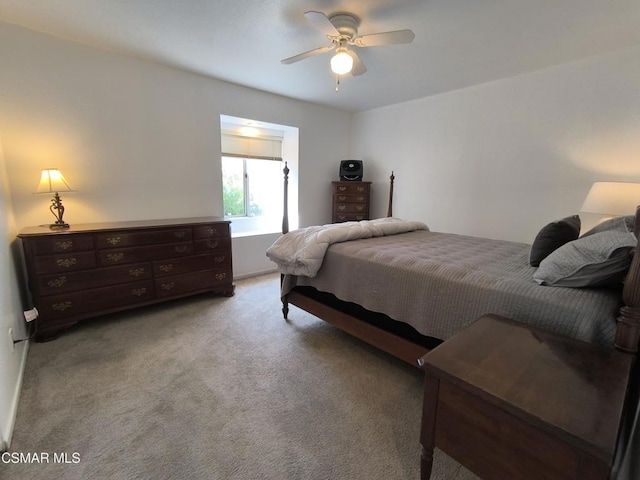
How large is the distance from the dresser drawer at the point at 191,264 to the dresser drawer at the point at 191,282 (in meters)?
0.05

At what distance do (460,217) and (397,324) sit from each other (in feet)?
8.11

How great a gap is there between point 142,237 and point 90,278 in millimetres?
512

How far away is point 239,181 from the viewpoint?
4.26 metres

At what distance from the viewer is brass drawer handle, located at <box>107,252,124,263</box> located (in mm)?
2553

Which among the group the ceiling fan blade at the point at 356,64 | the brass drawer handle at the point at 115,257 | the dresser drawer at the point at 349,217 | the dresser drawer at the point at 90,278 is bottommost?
the dresser drawer at the point at 90,278

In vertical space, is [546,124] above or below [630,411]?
above

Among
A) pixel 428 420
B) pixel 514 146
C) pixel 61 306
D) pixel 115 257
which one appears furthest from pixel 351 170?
pixel 428 420

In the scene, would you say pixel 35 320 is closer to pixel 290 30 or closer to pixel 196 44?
pixel 196 44

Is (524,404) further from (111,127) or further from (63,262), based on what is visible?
(111,127)

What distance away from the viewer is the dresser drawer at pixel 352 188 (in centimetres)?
446

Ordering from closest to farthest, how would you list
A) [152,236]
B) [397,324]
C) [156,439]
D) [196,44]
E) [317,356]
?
[156,439]
[397,324]
[317,356]
[196,44]
[152,236]

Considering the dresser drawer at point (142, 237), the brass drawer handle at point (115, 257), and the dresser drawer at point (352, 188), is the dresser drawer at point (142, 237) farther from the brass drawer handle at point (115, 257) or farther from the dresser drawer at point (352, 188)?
the dresser drawer at point (352, 188)

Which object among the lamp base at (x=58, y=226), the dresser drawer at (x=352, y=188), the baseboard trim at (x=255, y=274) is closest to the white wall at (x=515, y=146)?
the dresser drawer at (x=352, y=188)

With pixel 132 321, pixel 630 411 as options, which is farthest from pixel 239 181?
pixel 630 411
